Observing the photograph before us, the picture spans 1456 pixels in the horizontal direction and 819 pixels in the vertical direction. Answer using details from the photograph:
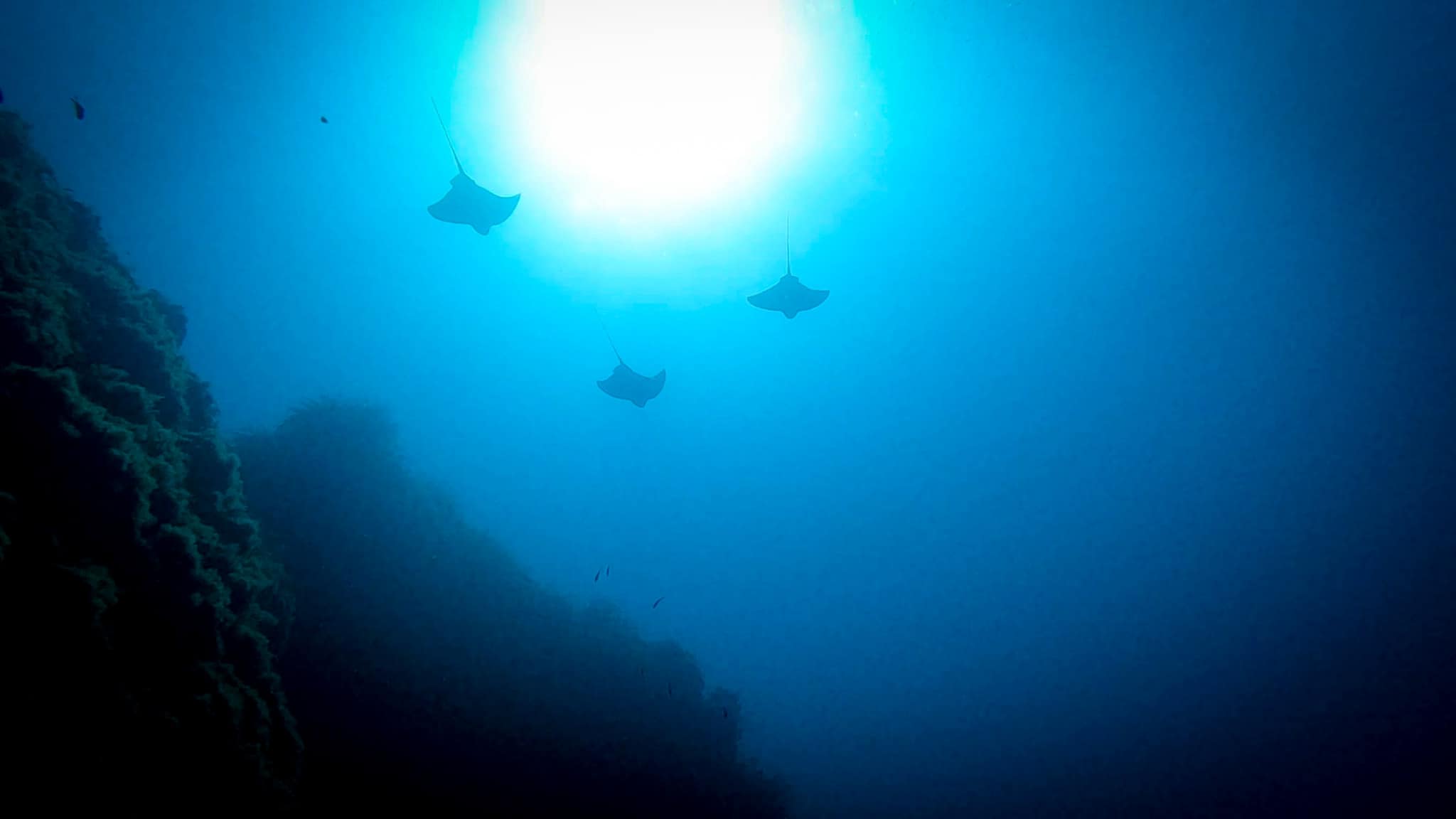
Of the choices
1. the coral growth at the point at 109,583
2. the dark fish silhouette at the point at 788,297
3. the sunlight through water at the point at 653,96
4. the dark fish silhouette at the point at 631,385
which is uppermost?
the sunlight through water at the point at 653,96

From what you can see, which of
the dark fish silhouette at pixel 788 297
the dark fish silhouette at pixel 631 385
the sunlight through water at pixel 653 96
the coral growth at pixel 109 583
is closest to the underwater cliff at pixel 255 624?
the coral growth at pixel 109 583

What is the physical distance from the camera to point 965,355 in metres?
39.5

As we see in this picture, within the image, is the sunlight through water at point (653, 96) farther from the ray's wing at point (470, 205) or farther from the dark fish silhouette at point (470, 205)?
the ray's wing at point (470, 205)

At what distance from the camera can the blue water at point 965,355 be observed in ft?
55.8

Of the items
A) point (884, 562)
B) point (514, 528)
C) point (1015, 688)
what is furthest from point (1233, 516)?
point (514, 528)

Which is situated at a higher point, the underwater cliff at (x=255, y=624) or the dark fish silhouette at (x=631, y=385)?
the dark fish silhouette at (x=631, y=385)

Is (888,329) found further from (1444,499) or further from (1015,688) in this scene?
(1015,688)

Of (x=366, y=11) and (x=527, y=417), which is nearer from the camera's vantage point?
(x=366, y=11)

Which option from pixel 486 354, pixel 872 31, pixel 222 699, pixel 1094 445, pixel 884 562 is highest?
pixel 1094 445

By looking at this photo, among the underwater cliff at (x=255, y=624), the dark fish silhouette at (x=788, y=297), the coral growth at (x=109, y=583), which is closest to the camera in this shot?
the coral growth at (x=109, y=583)

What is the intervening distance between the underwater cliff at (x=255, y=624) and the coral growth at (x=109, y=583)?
0.06ft

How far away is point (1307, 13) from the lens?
16.1 metres

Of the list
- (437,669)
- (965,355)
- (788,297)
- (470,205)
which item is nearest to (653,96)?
(470,205)

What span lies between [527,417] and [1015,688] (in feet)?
189
